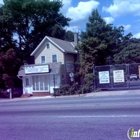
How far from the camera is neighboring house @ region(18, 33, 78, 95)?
31.3 metres

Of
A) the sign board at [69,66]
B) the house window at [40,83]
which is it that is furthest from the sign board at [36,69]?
the sign board at [69,66]

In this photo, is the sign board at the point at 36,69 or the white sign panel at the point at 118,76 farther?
the sign board at the point at 36,69

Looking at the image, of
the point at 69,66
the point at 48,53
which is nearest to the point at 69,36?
the point at 48,53

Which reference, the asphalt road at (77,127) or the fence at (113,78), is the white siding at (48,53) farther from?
the asphalt road at (77,127)

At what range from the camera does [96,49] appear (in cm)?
3122

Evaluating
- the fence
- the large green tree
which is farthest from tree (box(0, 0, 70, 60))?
the fence

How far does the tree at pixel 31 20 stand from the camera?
4544 cm

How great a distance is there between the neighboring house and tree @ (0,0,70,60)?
32.9 feet

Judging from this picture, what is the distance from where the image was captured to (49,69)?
101ft

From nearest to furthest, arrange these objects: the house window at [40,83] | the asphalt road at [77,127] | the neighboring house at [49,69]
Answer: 1. the asphalt road at [77,127]
2. the neighboring house at [49,69]
3. the house window at [40,83]

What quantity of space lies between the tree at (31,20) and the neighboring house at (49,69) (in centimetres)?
1002

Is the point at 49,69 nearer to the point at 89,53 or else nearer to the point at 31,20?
the point at 89,53

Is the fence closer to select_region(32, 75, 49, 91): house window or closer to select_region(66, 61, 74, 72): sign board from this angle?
select_region(66, 61, 74, 72): sign board

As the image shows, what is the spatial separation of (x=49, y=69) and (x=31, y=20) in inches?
821
